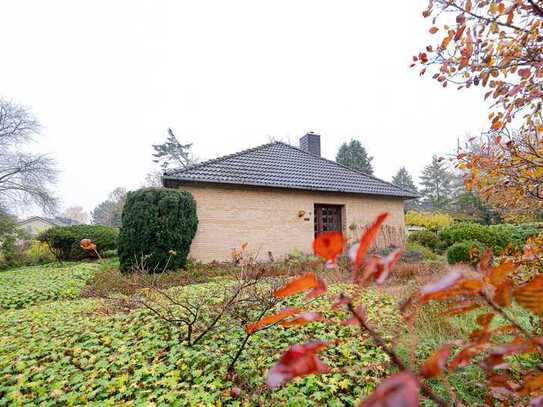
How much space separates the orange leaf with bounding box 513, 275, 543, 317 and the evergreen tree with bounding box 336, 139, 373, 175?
113 ft

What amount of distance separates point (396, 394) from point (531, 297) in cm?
32

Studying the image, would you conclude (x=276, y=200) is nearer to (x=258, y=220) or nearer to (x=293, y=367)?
(x=258, y=220)

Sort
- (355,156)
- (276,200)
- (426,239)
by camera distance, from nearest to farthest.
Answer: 1. (276,200)
2. (426,239)
3. (355,156)

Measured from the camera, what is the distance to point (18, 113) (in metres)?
21.0

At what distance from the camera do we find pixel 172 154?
128ft

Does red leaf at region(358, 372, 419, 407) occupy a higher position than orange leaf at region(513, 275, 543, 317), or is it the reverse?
orange leaf at region(513, 275, 543, 317)

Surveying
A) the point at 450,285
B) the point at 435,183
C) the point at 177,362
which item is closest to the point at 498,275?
the point at 450,285

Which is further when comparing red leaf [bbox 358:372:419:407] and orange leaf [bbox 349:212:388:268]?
orange leaf [bbox 349:212:388:268]

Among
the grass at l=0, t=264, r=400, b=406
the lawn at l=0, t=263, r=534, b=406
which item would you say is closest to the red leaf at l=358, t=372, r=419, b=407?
the lawn at l=0, t=263, r=534, b=406

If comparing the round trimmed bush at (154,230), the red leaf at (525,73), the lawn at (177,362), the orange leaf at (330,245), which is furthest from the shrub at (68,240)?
the orange leaf at (330,245)

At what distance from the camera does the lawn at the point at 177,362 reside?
239 centimetres

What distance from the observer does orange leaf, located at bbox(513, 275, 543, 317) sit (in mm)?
471

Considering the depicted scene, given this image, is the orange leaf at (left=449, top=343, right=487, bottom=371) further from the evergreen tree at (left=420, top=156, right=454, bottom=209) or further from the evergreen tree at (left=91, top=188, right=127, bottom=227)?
the evergreen tree at (left=91, top=188, right=127, bottom=227)

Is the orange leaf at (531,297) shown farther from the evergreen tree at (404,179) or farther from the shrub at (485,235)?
the evergreen tree at (404,179)
